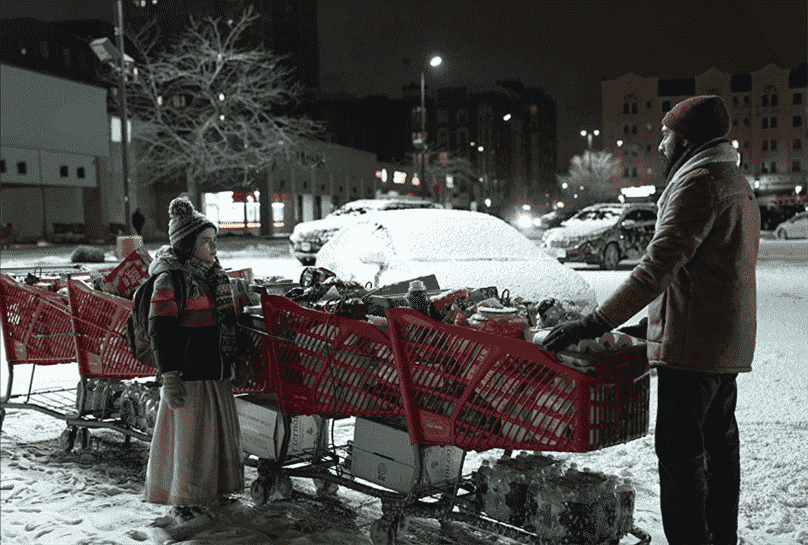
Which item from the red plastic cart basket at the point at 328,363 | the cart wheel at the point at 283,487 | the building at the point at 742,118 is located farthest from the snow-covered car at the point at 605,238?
the building at the point at 742,118

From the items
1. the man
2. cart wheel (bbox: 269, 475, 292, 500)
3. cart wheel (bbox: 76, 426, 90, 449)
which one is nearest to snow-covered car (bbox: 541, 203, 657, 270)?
cart wheel (bbox: 76, 426, 90, 449)

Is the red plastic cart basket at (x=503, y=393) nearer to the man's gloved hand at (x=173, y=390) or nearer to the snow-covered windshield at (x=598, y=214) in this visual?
the man's gloved hand at (x=173, y=390)

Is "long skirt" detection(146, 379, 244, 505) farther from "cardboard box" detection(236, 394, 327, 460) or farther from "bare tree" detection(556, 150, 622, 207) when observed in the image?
"bare tree" detection(556, 150, 622, 207)

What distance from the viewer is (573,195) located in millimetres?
101000

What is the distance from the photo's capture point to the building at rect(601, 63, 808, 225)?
8856 cm

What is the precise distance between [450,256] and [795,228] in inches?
1262

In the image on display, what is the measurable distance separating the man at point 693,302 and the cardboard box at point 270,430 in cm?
204

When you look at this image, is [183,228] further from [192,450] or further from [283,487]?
[283,487]

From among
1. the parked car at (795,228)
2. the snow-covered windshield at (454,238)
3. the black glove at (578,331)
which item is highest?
the snow-covered windshield at (454,238)

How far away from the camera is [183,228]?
442cm

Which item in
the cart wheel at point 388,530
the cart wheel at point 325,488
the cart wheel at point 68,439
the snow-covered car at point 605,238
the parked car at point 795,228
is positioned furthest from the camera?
the parked car at point 795,228

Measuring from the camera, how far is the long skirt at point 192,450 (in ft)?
14.3

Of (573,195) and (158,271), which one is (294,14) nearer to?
(573,195)

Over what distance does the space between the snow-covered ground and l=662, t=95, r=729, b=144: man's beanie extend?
6.77ft
